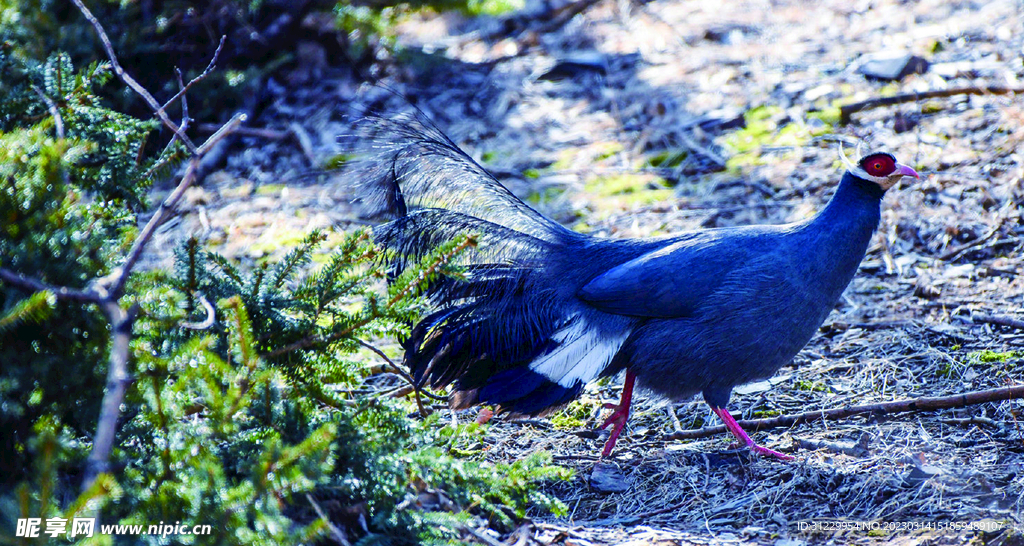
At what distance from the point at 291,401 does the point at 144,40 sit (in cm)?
542

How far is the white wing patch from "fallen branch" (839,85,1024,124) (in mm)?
3569

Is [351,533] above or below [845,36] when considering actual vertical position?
below

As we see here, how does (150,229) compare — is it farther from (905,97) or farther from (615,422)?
(905,97)

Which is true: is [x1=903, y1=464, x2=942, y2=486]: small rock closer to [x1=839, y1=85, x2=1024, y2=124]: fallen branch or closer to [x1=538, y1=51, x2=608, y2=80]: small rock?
[x1=839, y1=85, x2=1024, y2=124]: fallen branch

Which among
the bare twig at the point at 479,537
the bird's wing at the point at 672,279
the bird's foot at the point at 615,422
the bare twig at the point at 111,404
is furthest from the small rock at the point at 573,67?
the bare twig at the point at 111,404

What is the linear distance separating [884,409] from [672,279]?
1132 millimetres

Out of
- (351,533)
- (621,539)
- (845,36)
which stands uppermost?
(845,36)

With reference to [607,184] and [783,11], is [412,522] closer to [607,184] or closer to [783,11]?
[607,184]

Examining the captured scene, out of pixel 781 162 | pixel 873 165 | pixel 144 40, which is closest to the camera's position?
pixel 873 165

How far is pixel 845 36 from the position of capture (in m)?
7.93

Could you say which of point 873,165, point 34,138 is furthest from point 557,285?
point 34,138

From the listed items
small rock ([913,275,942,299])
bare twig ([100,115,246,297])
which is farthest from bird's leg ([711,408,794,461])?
bare twig ([100,115,246,297])

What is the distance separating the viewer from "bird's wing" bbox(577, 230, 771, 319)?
377 centimetres

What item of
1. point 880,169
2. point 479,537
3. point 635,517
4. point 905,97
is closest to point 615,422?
point 635,517
